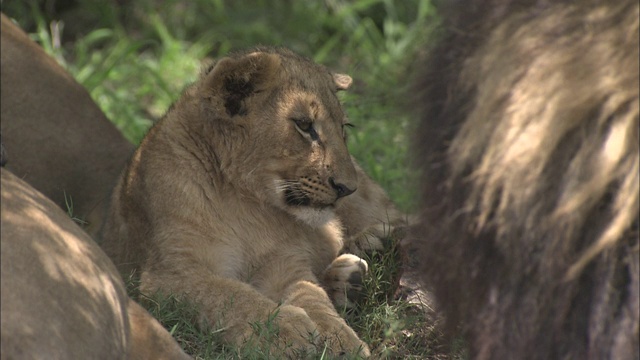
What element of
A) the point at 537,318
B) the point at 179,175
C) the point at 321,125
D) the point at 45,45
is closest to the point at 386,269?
the point at 321,125

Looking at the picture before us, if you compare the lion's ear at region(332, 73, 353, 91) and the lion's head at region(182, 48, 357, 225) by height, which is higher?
the lion's head at region(182, 48, 357, 225)

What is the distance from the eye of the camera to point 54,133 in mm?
4453

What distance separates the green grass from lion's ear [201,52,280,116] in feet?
2.27

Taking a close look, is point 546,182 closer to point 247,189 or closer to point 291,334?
point 291,334

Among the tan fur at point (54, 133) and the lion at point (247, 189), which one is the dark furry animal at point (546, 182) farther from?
the tan fur at point (54, 133)

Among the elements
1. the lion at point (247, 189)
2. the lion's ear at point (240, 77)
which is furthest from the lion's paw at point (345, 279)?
the lion's ear at point (240, 77)

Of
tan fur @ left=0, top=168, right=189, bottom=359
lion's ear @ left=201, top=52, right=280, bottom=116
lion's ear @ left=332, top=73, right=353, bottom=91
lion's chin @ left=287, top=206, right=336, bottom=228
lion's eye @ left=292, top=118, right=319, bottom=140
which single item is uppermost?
tan fur @ left=0, top=168, right=189, bottom=359

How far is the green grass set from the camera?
5.39 m

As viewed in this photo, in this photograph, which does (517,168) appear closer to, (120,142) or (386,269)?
(386,269)

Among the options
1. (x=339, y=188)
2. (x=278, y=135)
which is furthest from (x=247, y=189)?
(x=339, y=188)

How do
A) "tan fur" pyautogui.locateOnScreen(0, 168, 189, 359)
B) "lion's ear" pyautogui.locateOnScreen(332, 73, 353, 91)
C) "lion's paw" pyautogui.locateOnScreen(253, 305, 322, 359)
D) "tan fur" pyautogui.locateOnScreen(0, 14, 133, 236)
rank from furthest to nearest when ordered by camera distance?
"tan fur" pyautogui.locateOnScreen(0, 14, 133, 236) < "lion's ear" pyautogui.locateOnScreen(332, 73, 353, 91) < "lion's paw" pyautogui.locateOnScreen(253, 305, 322, 359) < "tan fur" pyautogui.locateOnScreen(0, 168, 189, 359)

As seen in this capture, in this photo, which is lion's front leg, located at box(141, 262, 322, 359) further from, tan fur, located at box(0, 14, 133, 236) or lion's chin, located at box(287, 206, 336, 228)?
tan fur, located at box(0, 14, 133, 236)

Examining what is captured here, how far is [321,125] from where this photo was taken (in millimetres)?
3451

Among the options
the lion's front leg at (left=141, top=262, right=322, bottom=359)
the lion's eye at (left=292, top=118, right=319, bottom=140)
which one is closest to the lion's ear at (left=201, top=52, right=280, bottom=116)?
the lion's eye at (left=292, top=118, right=319, bottom=140)
